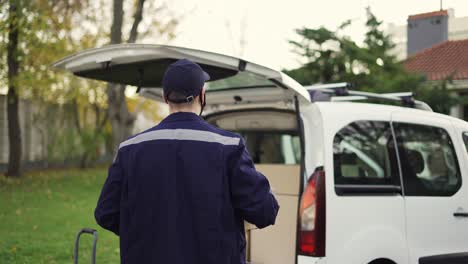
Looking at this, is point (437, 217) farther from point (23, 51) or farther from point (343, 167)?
point (23, 51)

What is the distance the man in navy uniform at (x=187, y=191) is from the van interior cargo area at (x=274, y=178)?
149cm

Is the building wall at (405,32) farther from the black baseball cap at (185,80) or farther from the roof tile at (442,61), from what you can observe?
the black baseball cap at (185,80)

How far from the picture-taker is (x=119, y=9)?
12336mm

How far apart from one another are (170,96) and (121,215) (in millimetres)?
594

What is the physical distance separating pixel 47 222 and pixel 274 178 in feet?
20.7

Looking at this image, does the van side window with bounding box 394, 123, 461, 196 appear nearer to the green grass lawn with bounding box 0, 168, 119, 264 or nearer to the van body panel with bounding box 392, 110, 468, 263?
the van body panel with bounding box 392, 110, 468, 263

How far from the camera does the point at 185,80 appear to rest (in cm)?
257

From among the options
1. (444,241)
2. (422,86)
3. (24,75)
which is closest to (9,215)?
(24,75)

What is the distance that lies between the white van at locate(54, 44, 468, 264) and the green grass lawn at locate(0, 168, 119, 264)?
3207 millimetres

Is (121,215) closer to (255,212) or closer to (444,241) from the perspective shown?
(255,212)

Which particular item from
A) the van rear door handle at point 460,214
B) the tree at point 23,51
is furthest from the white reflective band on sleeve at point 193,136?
the tree at point 23,51

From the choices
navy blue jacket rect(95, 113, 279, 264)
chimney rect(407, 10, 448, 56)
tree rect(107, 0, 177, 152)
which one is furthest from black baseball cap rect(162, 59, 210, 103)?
tree rect(107, 0, 177, 152)

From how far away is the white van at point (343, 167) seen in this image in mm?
3801

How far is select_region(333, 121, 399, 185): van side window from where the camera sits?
4.03 metres
